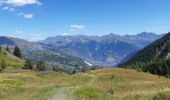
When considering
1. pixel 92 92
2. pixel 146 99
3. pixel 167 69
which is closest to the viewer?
pixel 146 99

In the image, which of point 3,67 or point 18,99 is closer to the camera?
point 18,99

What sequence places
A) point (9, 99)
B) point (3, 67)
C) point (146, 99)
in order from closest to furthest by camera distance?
point (146, 99) → point (9, 99) → point (3, 67)

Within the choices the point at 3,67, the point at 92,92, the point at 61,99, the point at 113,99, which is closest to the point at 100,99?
the point at 113,99

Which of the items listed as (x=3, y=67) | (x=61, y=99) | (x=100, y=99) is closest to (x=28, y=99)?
(x=61, y=99)

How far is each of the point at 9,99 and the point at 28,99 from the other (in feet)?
4.17

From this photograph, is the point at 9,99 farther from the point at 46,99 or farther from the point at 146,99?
the point at 146,99

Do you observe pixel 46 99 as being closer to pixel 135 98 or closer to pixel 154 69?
pixel 135 98

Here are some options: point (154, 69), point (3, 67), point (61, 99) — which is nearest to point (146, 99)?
point (61, 99)

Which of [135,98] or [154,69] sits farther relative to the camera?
[154,69]

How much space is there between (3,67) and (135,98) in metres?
161

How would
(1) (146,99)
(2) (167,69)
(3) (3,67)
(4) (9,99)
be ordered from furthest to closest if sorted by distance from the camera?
(2) (167,69) < (3) (3,67) < (4) (9,99) < (1) (146,99)

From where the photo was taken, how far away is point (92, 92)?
90.1 ft

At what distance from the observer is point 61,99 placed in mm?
24375

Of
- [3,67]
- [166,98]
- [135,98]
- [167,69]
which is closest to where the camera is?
[166,98]
